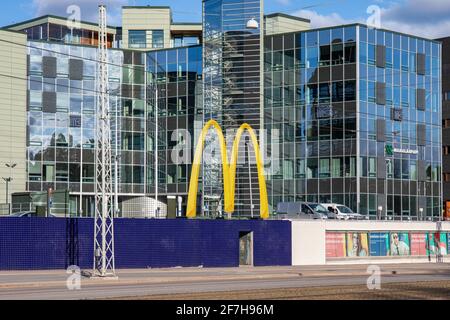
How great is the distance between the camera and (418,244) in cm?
6412

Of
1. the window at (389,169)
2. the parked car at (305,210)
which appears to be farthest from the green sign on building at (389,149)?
the parked car at (305,210)

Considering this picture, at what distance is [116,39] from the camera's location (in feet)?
295

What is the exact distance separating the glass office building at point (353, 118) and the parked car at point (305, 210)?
10.2 meters

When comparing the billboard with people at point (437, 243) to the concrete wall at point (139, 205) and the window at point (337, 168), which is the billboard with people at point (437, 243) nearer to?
the window at point (337, 168)

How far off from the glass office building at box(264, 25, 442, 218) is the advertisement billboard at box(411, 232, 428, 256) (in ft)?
28.7

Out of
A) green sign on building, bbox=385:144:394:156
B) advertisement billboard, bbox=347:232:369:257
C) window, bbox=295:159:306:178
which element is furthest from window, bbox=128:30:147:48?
advertisement billboard, bbox=347:232:369:257

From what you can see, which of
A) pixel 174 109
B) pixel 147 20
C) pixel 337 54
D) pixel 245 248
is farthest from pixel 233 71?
pixel 245 248

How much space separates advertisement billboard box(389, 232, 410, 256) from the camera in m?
62.0

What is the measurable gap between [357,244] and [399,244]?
4.95m

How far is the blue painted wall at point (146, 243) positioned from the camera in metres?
42.5

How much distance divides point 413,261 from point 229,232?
18609mm

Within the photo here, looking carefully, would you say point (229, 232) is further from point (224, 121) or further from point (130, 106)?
point (130, 106)

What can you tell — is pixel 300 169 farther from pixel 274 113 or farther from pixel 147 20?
pixel 147 20
